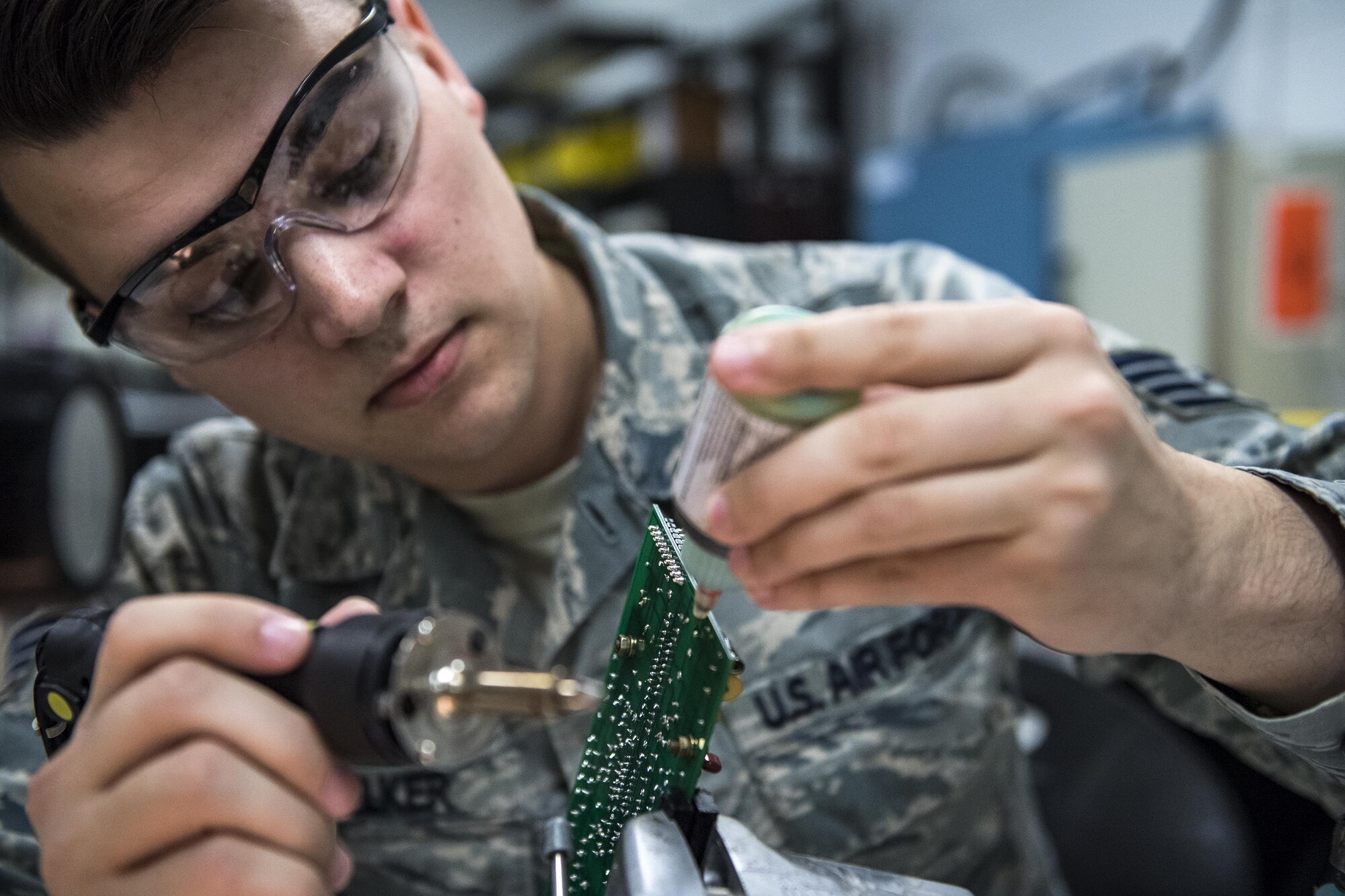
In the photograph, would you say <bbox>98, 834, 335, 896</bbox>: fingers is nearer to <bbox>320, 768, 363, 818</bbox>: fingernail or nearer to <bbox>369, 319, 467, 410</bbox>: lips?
<bbox>320, 768, 363, 818</bbox>: fingernail

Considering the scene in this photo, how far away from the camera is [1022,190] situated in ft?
9.86

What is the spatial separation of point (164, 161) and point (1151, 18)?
3.31m

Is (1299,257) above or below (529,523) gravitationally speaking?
below

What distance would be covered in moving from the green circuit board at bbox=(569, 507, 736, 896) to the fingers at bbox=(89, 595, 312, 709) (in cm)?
21

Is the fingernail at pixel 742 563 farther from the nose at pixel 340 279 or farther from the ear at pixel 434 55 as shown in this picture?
the ear at pixel 434 55

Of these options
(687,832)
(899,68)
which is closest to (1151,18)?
(899,68)

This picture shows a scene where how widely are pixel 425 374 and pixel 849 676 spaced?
0.52 metres

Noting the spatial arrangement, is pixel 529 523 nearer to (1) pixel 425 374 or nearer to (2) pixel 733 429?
(1) pixel 425 374

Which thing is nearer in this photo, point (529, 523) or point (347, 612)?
point (347, 612)

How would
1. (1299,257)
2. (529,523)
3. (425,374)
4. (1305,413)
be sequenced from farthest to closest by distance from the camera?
(1299,257)
(1305,413)
(529,523)
(425,374)

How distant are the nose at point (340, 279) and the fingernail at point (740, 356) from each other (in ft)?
A: 1.42

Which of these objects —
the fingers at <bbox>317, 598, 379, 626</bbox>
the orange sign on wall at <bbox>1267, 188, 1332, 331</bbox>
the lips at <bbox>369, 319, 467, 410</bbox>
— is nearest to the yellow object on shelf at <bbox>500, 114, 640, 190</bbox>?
the orange sign on wall at <bbox>1267, 188, 1332, 331</bbox>

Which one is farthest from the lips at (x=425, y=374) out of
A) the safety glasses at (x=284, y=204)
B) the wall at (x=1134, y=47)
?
the wall at (x=1134, y=47)

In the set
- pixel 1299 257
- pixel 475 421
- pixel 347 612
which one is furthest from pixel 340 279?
pixel 1299 257
